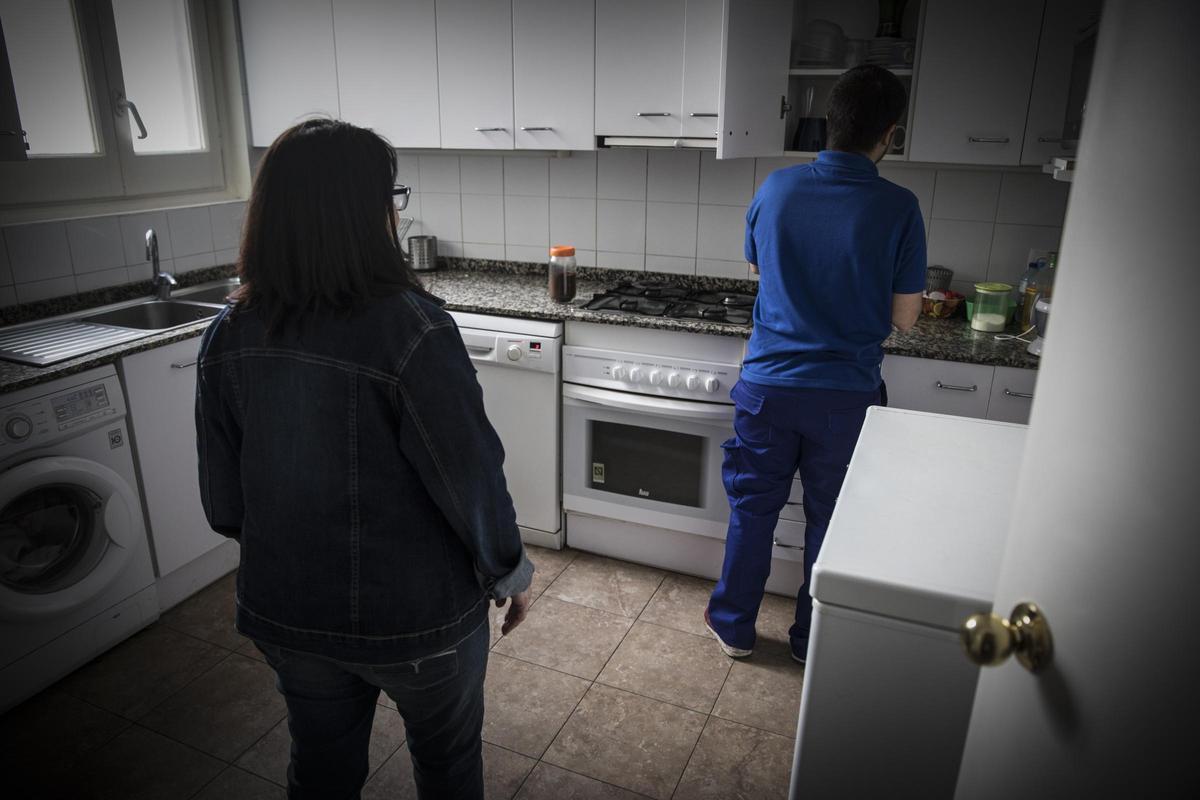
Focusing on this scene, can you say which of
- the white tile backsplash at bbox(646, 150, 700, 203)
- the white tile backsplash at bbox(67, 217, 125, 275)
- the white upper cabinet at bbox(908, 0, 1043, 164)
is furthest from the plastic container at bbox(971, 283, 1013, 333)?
the white tile backsplash at bbox(67, 217, 125, 275)

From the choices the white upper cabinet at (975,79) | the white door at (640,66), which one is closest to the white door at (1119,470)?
the white upper cabinet at (975,79)

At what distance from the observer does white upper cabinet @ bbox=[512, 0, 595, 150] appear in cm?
257

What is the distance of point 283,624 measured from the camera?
119 centimetres

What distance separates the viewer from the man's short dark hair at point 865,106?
1824 mm

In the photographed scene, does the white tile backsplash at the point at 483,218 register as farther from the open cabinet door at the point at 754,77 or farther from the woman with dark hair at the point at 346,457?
the woman with dark hair at the point at 346,457

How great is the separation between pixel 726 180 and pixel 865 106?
104 centimetres

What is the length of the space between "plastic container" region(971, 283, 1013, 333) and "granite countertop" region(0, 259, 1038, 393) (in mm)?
35

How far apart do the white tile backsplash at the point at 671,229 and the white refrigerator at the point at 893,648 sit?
199 centimetres

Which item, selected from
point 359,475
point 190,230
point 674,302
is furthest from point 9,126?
Result: point 674,302

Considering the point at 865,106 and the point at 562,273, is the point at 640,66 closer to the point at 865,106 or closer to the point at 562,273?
the point at 562,273

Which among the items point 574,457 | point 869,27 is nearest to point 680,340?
point 574,457

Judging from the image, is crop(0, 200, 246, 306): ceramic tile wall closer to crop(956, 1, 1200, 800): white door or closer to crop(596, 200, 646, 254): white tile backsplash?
crop(596, 200, 646, 254): white tile backsplash

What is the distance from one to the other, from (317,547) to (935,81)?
80.7 inches

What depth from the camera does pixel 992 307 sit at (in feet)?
7.95
